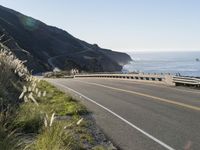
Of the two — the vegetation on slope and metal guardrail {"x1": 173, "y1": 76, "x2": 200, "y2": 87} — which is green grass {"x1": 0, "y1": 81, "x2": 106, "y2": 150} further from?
metal guardrail {"x1": 173, "y1": 76, "x2": 200, "y2": 87}

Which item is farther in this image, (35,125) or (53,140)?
(35,125)

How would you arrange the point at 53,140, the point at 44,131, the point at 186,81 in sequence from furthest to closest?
the point at 186,81
the point at 44,131
the point at 53,140

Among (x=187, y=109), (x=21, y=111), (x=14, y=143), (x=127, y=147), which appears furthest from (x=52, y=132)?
(x=187, y=109)

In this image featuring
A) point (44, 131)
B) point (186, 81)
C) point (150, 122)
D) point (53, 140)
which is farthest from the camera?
point (186, 81)

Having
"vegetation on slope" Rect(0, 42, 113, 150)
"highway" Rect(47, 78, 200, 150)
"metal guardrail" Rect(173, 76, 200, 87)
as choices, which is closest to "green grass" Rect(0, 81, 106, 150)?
"vegetation on slope" Rect(0, 42, 113, 150)

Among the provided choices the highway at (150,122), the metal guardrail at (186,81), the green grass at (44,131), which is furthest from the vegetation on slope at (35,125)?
the metal guardrail at (186,81)

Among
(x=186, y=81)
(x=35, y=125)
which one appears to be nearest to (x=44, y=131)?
(x=35, y=125)

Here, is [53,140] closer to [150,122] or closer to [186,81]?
[150,122]

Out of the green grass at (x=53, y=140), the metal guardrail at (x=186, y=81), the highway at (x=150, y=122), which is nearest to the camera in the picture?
the green grass at (x=53, y=140)

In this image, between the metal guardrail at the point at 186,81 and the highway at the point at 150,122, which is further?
the metal guardrail at the point at 186,81

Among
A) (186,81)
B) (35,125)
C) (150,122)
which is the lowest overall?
(150,122)

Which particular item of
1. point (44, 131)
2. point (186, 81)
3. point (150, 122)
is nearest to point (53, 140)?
point (44, 131)

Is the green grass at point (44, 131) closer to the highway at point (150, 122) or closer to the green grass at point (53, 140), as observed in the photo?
the green grass at point (53, 140)

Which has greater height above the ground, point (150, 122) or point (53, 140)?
point (53, 140)
